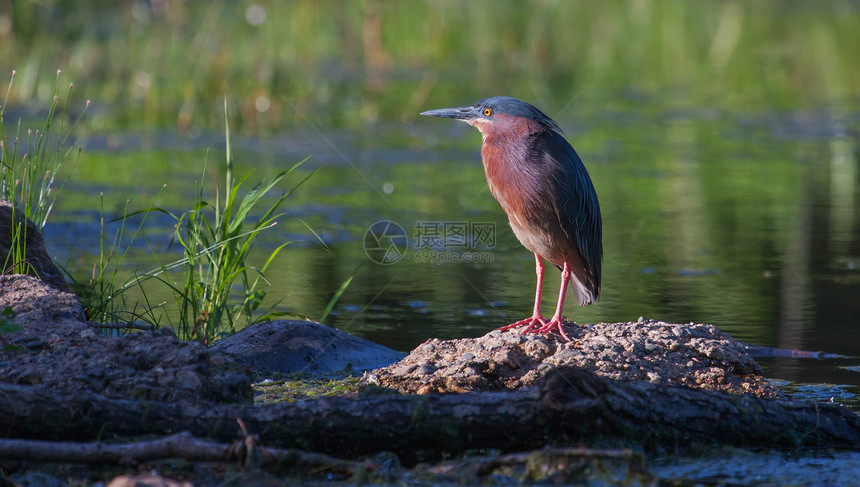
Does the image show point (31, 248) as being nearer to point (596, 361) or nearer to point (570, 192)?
point (570, 192)

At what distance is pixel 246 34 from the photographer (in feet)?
49.8

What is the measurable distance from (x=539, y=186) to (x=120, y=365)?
2.04 m

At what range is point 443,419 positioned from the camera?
10.9 ft

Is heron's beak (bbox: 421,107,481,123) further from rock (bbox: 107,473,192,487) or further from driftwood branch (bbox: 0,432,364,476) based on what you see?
rock (bbox: 107,473,192,487)

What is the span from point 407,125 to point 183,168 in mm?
3210

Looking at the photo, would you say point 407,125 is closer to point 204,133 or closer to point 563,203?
point 204,133

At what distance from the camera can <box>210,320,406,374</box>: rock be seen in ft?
16.0

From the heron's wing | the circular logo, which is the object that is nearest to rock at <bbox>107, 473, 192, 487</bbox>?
the heron's wing

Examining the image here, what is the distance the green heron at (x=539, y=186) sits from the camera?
4688 millimetres

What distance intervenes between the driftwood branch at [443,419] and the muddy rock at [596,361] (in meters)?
0.56

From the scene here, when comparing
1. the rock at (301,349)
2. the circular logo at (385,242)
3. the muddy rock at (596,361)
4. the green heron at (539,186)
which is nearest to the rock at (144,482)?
the muddy rock at (596,361)

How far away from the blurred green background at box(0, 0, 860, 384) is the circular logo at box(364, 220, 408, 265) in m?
0.11

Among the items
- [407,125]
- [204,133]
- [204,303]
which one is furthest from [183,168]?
[204,303]

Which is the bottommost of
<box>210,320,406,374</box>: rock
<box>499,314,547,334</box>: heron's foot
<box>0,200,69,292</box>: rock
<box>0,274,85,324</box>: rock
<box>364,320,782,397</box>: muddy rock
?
<box>210,320,406,374</box>: rock
